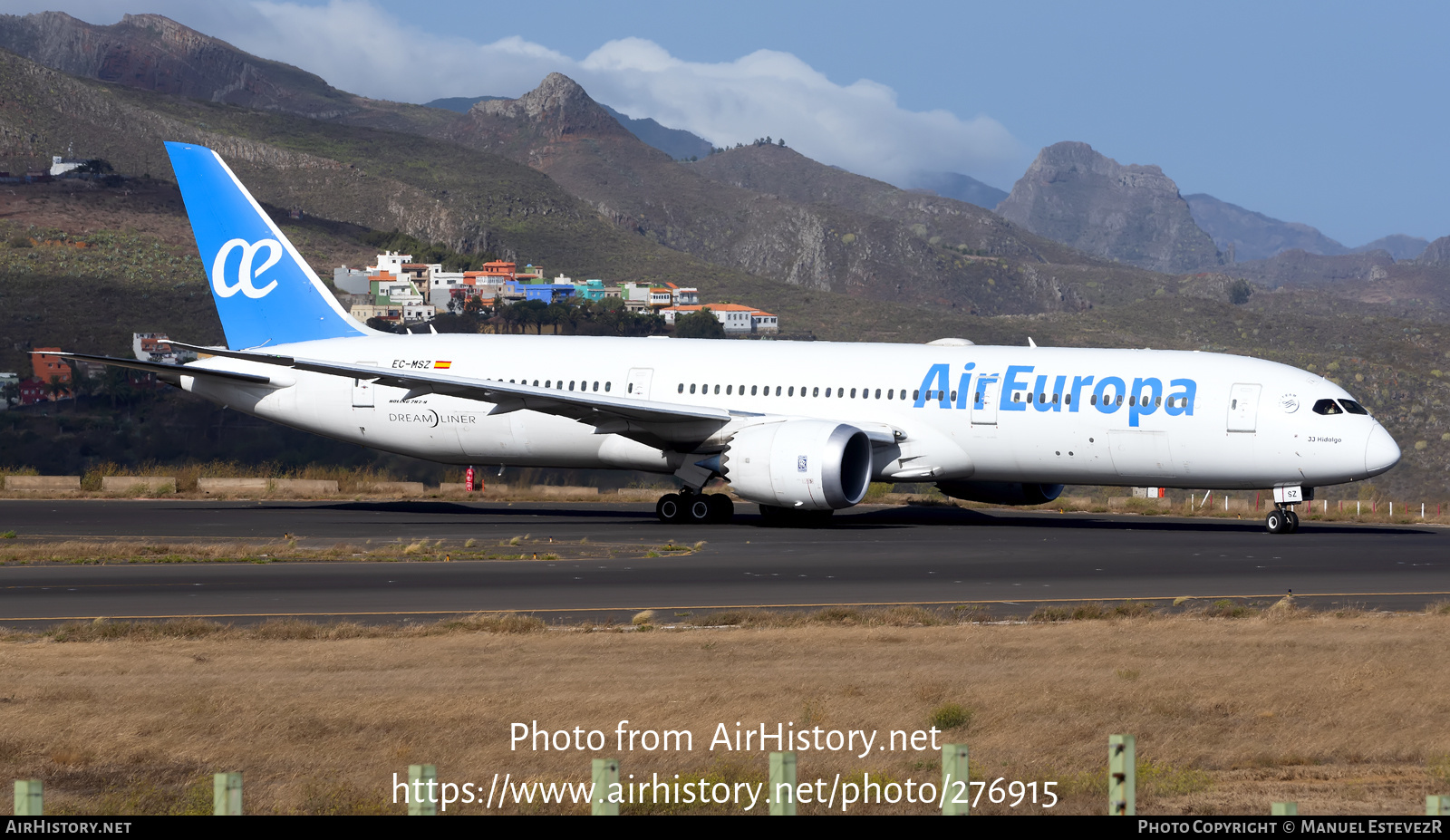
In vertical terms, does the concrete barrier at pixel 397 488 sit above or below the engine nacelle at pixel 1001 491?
below

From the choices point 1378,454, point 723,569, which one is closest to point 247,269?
point 723,569

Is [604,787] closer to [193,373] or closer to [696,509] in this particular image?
[696,509]

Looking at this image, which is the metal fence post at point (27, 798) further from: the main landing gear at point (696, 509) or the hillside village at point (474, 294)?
the hillside village at point (474, 294)

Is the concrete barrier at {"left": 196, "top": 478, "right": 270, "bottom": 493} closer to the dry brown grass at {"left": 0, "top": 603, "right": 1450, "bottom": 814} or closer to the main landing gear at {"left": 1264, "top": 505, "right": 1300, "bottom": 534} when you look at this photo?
the main landing gear at {"left": 1264, "top": 505, "right": 1300, "bottom": 534}

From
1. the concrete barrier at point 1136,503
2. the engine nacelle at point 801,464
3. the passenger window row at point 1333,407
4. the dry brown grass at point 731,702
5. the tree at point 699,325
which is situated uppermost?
the tree at point 699,325

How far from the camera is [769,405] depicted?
3294cm

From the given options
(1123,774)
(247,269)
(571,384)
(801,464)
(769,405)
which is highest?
(247,269)

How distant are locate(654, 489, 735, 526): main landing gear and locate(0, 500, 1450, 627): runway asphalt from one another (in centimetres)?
47

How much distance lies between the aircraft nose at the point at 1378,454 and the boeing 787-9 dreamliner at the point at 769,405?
4cm

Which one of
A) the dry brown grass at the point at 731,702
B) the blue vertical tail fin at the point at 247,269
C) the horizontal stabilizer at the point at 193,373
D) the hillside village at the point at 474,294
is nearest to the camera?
the dry brown grass at the point at 731,702

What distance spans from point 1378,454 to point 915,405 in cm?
886

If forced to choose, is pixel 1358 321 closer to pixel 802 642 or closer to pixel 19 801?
pixel 802 642

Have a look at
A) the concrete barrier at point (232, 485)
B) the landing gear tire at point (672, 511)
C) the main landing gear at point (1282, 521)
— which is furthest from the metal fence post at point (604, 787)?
the concrete barrier at point (232, 485)

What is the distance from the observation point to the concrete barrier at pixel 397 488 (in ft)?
144
